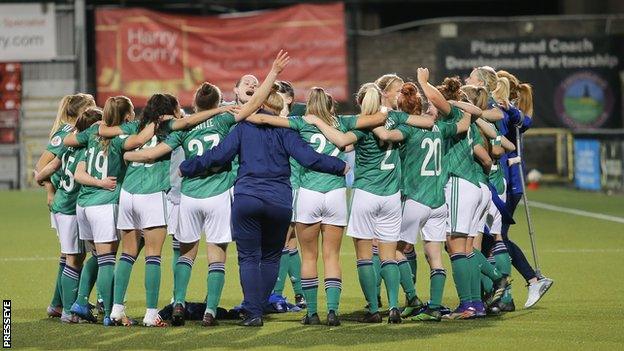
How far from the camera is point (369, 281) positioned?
11.4 m

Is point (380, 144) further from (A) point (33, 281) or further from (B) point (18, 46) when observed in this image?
(B) point (18, 46)

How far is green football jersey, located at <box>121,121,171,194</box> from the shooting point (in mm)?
11211

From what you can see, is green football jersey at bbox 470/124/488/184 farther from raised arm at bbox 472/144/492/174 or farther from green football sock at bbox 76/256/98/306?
→ green football sock at bbox 76/256/98/306

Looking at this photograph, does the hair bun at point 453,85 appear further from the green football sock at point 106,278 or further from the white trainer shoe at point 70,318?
the white trainer shoe at point 70,318

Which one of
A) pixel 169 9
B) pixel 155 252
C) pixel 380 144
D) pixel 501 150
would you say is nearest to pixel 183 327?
pixel 155 252

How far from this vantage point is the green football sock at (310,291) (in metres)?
11.3

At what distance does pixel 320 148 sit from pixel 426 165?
0.95 metres

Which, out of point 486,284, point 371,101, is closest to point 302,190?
point 371,101

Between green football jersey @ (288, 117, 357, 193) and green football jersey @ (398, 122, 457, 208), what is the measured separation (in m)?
0.60

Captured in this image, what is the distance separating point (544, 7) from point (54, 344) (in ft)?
98.5

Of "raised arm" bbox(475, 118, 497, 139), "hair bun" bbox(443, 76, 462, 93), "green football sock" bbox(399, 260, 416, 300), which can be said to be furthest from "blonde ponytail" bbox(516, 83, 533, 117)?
"green football sock" bbox(399, 260, 416, 300)

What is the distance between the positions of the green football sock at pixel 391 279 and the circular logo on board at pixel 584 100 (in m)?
22.7

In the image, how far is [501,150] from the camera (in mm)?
12320

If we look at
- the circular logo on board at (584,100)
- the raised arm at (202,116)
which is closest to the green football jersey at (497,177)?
the raised arm at (202,116)
